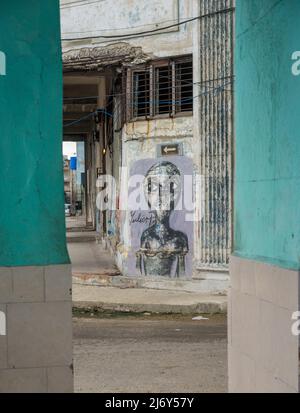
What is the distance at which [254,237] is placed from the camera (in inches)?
194

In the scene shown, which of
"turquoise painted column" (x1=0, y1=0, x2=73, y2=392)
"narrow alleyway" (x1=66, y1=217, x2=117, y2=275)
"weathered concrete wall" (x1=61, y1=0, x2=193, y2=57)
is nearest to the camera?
"turquoise painted column" (x1=0, y1=0, x2=73, y2=392)

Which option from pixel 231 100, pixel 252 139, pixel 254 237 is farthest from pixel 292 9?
pixel 231 100

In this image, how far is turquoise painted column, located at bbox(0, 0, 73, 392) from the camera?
4484mm

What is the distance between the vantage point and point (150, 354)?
338 inches

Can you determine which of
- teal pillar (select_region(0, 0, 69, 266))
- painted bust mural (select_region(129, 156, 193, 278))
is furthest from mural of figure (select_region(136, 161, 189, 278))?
teal pillar (select_region(0, 0, 69, 266))

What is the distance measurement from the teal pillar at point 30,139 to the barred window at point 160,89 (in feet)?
29.2

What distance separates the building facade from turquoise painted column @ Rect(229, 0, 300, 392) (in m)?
7.58

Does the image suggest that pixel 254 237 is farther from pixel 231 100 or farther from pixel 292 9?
pixel 231 100

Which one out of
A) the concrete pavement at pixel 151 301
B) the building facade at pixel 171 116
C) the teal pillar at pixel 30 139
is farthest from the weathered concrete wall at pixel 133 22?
the teal pillar at pixel 30 139

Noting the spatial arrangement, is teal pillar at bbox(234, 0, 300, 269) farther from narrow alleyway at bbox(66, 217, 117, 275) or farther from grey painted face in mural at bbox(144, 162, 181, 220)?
narrow alleyway at bbox(66, 217, 117, 275)

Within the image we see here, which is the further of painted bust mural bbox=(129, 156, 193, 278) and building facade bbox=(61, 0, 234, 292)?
painted bust mural bbox=(129, 156, 193, 278)

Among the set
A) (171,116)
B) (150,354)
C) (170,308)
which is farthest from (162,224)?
(150,354)

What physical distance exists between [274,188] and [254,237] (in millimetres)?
521

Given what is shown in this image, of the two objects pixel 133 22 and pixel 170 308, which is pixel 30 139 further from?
pixel 133 22
